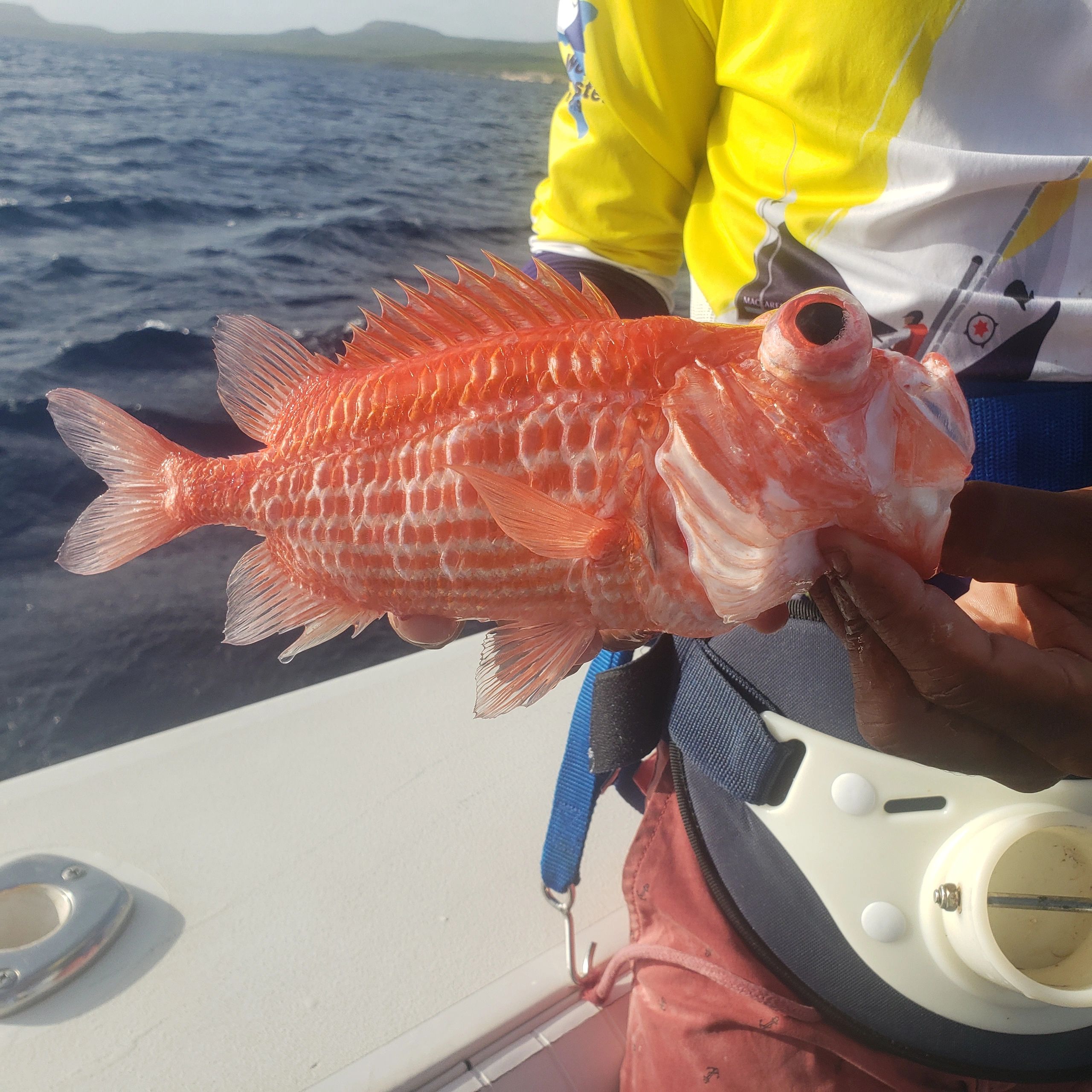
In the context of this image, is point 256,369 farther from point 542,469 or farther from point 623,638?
point 623,638

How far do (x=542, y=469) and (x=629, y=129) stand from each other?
3.41 ft

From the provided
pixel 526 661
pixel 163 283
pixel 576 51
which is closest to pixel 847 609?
pixel 526 661

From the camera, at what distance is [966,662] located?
75 cm

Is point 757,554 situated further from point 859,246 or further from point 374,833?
point 374,833

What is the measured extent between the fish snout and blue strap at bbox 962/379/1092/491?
1.68 ft

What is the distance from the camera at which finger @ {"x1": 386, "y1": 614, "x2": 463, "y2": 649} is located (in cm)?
118

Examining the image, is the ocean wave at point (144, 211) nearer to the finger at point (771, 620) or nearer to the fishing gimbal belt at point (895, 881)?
the fishing gimbal belt at point (895, 881)

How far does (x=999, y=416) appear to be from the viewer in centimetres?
109

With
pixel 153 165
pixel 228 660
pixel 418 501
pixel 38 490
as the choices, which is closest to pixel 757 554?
pixel 418 501

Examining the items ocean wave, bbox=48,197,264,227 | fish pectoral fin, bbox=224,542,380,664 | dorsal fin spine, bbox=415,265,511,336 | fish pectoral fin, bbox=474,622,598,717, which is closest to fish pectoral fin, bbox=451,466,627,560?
fish pectoral fin, bbox=474,622,598,717

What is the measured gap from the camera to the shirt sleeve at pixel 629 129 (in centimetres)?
142

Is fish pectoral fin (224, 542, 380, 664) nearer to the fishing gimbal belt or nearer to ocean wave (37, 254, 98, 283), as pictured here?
the fishing gimbal belt

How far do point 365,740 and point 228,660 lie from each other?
6.82 feet

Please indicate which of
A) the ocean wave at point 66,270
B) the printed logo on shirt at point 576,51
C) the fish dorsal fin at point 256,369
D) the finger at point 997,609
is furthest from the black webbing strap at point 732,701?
the ocean wave at point 66,270
